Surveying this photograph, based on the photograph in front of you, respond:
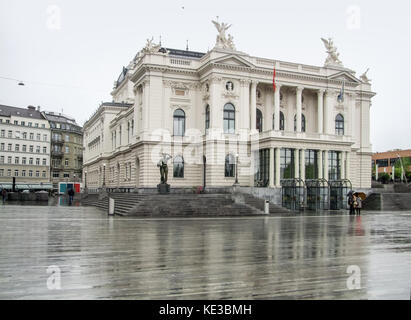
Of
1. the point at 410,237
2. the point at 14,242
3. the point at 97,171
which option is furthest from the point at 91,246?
the point at 97,171

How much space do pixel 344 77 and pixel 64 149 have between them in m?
80.8

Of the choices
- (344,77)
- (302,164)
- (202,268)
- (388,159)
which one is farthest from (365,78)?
(388,159)

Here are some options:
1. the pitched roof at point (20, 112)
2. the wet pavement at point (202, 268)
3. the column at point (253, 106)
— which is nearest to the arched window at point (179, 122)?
the column at point (253, 106)

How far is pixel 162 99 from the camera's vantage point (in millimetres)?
51062

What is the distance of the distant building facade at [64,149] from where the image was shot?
111125 millimetres

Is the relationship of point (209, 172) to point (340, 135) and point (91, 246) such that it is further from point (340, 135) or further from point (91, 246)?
point (91, 246)

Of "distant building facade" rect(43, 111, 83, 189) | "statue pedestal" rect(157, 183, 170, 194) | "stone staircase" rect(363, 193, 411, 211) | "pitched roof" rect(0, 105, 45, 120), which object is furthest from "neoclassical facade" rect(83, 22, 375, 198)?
"distant building facade" rect(43, 111, 83, 189)

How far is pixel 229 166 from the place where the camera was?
5025cm

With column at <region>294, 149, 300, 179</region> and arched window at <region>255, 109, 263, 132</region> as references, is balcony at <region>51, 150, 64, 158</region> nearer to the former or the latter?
arched window at <region>255, 109, 263, 132</region>

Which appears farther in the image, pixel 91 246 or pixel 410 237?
pixel 410 237

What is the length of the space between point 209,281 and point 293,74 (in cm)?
4866

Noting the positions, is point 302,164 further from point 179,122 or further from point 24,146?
point 24,146

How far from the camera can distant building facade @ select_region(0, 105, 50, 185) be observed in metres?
99.6

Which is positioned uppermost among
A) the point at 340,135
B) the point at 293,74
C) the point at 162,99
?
the point at 293,74
